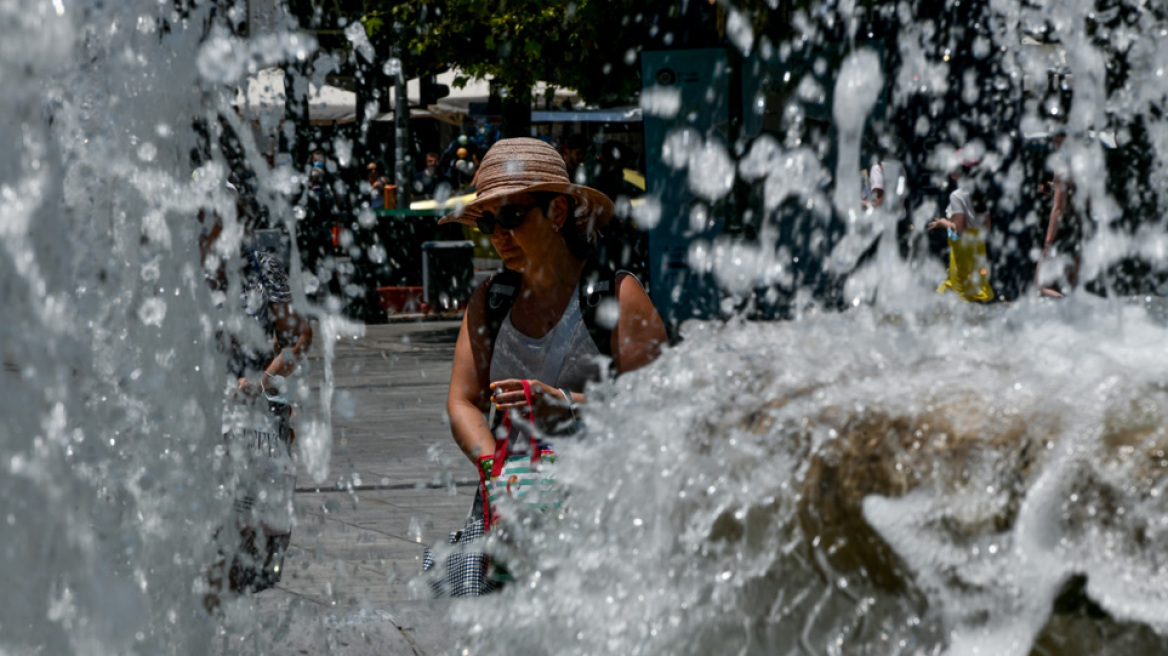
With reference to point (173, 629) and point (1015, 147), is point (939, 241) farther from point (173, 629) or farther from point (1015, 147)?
point (173, 629)

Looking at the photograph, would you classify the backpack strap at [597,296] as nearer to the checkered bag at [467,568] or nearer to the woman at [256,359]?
the checkered bag at [467,568]

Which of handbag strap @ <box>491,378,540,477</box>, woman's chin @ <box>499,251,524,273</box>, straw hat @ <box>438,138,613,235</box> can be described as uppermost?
straw hat @ <box>438,138,613,235</box>

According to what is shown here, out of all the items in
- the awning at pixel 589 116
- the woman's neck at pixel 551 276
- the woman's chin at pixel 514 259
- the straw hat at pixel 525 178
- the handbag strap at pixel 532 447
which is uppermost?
the straw hat at pixel 525 178

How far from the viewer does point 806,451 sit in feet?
7.15

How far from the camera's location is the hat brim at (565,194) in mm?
3467

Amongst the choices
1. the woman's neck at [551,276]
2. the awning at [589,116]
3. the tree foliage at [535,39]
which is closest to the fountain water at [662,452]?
the woman's neck at [551,276]

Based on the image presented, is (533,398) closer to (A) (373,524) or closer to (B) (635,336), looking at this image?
(B) (635,336)

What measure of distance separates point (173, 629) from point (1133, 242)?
938 centimetres

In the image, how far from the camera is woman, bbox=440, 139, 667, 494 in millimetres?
3369

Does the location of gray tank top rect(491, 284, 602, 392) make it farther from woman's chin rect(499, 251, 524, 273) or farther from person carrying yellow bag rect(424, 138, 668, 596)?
woman's chin rect(499, 251, 524, 273)

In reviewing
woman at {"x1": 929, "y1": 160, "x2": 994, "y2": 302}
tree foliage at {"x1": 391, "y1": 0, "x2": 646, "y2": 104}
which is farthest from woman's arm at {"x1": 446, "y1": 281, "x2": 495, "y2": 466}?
tree foliage at {"x1": 391, "y1": 0, "x2": 646, "y2": 104}

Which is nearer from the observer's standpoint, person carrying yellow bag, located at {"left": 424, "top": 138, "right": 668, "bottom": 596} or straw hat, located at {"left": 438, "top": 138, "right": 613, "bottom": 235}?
person carrying yellow bag, located at {"left": 424, "top": 138, "right": 668, "bottom": 596}

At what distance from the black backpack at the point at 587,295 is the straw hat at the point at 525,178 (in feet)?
0.61

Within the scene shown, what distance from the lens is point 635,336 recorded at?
3.36 metres
